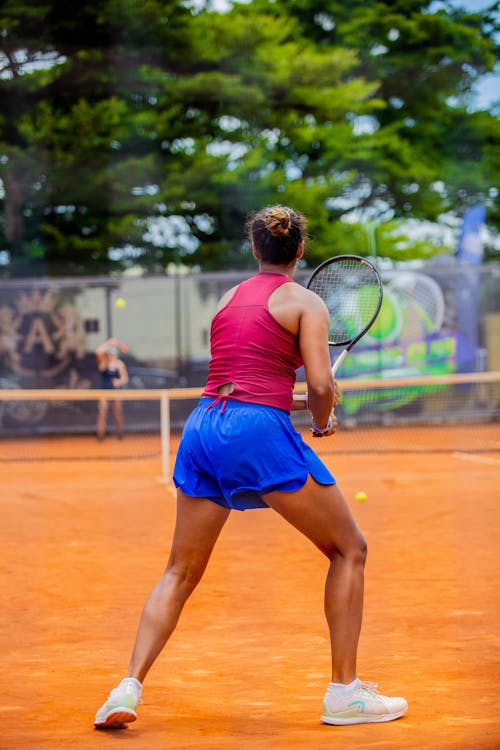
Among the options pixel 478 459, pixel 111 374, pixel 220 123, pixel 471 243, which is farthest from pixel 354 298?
pixel 220 123

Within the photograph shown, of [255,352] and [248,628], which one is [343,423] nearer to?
[248,628]

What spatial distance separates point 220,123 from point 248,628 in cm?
1875

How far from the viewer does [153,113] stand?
21906mm

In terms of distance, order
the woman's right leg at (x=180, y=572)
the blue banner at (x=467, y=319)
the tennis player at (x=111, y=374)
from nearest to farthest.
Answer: the woman's right leg at (x=180, y=572) < the tennis player at (x=111, y=374) < the blue banner at (x=467, y=319)

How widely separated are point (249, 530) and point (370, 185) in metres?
18.2

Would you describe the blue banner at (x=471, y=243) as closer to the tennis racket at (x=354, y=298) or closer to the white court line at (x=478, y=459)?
the white court line at (x=478, y=459)

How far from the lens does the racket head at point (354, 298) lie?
397 centimetres

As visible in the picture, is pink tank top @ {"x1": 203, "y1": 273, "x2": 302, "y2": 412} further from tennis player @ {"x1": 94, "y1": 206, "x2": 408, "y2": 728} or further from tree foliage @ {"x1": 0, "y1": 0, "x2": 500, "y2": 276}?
tree foliage @ {"x1": 0, "y1": 0, "x2": 500, "y2": 276}

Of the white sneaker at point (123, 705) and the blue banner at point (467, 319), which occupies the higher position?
the blue banner at point (467, 319)

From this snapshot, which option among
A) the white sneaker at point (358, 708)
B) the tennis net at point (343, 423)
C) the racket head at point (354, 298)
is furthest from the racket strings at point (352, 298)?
the tennis net at point (343, 423)

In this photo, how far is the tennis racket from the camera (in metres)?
3.96

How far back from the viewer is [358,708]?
3.30 meters

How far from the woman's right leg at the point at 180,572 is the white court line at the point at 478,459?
9.23m

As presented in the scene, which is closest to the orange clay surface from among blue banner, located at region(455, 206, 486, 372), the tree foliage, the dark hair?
the dark hair
